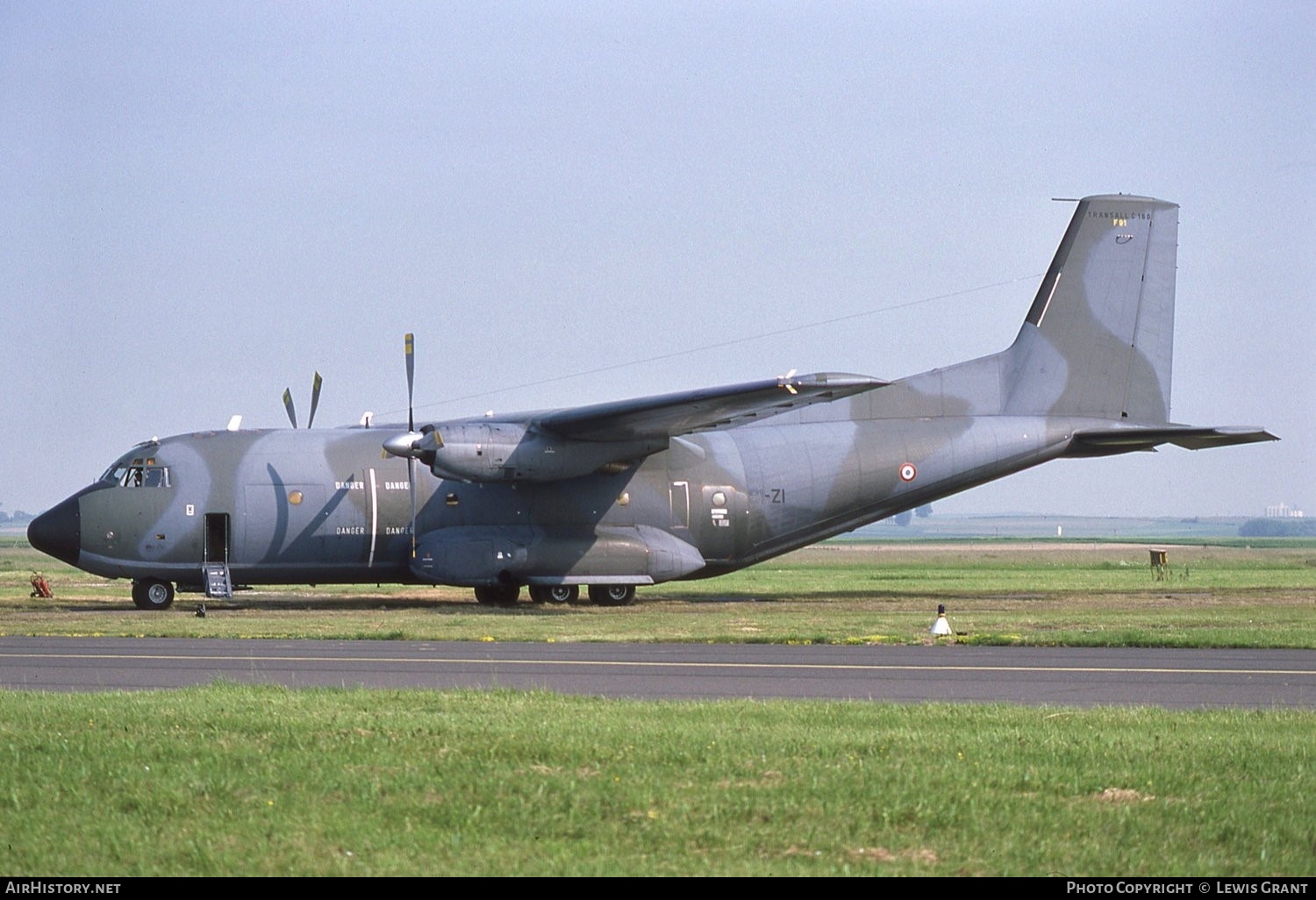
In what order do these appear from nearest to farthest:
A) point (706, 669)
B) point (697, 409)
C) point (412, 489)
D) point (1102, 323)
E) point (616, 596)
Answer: point (706, 669) → point (697, 409) → point (412, 489) → point (616, 596) → point (1102, 323)

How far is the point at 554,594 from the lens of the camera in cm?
3225

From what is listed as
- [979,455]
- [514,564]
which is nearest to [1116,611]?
[979,455]

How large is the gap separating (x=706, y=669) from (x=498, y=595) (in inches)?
602

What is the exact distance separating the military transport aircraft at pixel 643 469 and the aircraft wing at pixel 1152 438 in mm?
55

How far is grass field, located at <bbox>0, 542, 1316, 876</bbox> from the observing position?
7785 mm

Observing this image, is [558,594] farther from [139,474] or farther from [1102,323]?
[1102,323]

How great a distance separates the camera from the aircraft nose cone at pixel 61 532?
2939 cm

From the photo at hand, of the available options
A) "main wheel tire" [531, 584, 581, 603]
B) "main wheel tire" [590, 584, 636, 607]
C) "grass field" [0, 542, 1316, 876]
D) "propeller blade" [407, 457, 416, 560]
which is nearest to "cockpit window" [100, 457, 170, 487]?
"propeller blade" [407, 457, 416, 560]

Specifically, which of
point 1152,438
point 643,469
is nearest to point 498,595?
point 643,469

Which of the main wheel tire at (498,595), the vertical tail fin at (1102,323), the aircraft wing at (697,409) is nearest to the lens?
the aircraft wing at (697,409)

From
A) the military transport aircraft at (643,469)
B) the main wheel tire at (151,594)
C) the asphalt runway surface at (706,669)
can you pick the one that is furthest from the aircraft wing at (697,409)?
the main wheel tire at (151,594)

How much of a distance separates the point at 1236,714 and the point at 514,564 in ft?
63.3

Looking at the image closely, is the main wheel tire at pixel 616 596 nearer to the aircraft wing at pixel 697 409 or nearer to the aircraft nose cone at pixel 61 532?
the aircraft wing at pixel 697 409

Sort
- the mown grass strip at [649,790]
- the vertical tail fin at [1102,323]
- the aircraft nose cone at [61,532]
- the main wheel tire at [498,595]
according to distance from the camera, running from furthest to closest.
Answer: the vertical tail fin at [1102,323] < the main wheel tire at [498,595] < the aircraft nose cone at [61,532] < the mown grass strip at [649,790]
